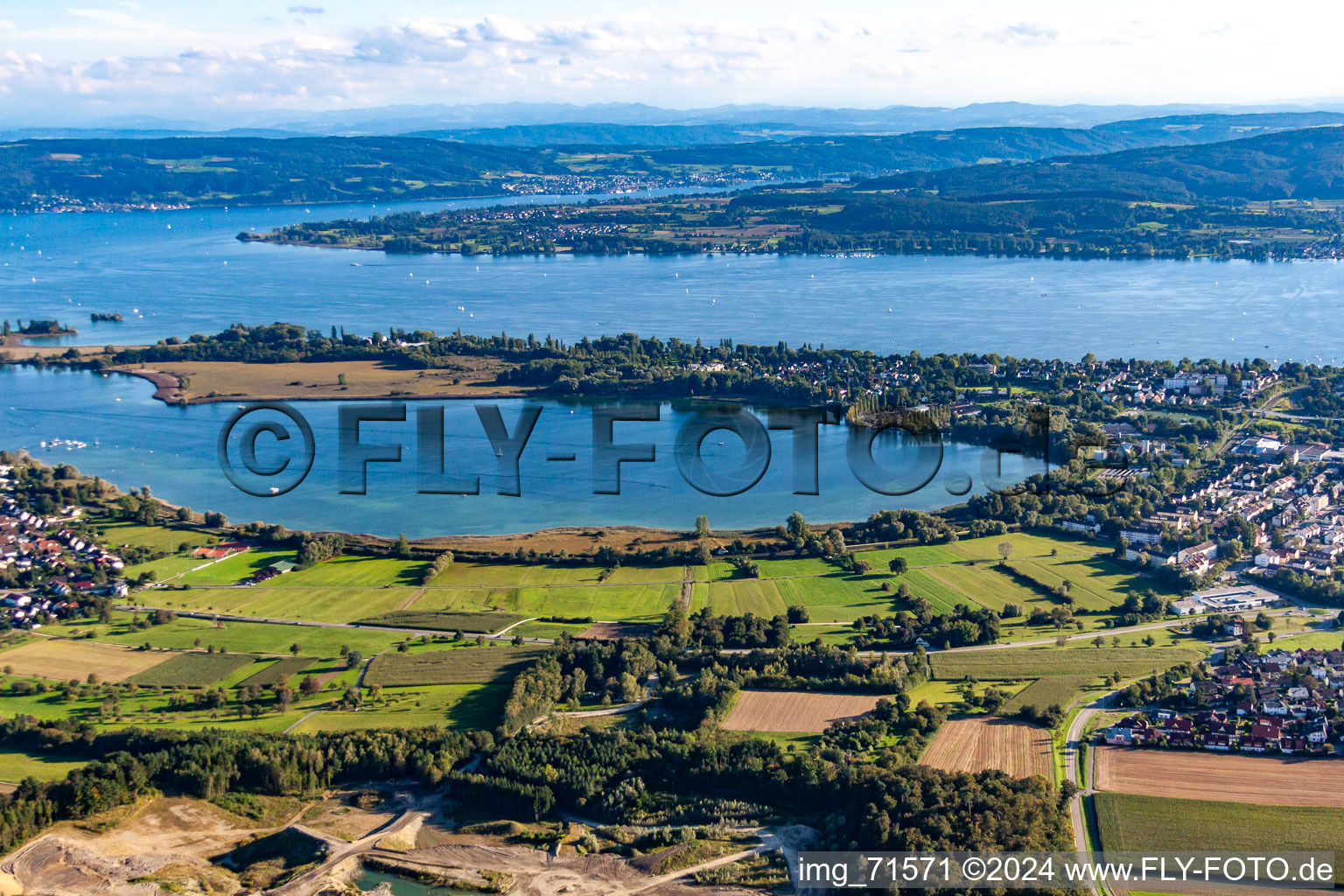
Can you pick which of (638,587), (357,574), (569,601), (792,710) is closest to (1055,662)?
(792,710)

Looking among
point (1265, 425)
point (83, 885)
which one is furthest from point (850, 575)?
point (1265, 425)

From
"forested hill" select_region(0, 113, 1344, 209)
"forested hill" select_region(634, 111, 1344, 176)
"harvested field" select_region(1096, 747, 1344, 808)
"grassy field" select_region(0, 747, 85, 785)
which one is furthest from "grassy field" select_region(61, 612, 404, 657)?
"forested hill" select_region(634, 111, 1344, 176)

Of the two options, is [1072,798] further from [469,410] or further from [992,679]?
[469,410]

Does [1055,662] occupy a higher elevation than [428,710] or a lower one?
higher

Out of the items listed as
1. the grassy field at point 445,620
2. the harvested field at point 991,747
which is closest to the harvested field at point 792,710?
the harvested field at point 991,747

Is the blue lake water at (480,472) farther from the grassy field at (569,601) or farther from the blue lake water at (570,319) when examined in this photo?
the grassy field at (569,601)

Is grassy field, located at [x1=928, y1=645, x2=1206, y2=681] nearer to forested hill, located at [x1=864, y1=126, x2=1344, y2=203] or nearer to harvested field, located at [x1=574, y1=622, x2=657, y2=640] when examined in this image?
harvested field, located at [x1=574, y1=622, x2=657, y2=640]

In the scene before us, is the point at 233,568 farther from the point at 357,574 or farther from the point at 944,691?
the point at 944,691
